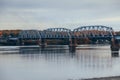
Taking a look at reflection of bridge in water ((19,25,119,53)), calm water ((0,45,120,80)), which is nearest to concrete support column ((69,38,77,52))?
reflection of bridge in water ((19,25,119,53))

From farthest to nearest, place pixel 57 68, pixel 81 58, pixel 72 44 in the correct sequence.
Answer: pixel 72 44 → pixel 81 58 → pixel 57 68

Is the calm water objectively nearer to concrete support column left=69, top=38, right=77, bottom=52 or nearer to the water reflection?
the water reflection

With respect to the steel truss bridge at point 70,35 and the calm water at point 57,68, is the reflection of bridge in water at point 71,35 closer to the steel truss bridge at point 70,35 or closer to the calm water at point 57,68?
the steel truss bridge at point 70,35

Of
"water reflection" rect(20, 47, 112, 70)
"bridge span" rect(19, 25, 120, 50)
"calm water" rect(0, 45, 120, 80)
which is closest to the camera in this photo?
"calm water" rect(0, 45, 120, 80)

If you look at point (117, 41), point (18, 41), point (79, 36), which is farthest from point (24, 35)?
point (117, 41)

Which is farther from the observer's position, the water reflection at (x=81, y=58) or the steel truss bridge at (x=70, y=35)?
the steel truss bridge at (x=70, y=35)

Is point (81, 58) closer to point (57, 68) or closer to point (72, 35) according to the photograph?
point (57, 68)

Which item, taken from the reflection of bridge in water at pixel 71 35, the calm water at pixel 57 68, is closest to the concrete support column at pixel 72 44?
the reflection of bridge in water at pixel 71 35

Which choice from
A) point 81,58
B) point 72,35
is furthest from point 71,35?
point 81,58

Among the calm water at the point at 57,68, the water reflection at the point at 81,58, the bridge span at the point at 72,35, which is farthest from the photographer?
the bridge span at the point at 72,35

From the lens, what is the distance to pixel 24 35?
7775 cm

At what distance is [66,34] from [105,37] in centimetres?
1161

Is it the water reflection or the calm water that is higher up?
the calm water

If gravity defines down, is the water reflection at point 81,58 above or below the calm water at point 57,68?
below
